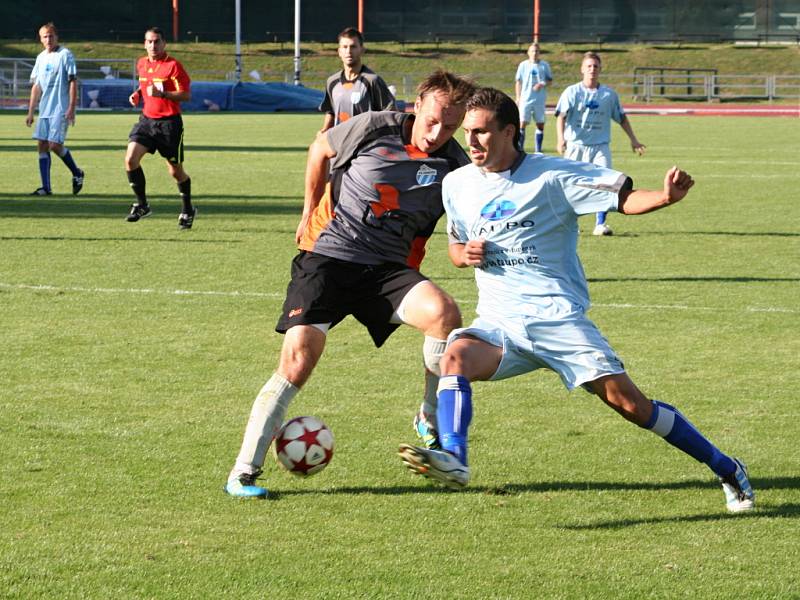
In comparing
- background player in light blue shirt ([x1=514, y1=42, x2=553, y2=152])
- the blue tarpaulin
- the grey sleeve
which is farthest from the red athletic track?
the grey sleeve

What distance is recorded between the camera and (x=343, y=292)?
18.1 feet

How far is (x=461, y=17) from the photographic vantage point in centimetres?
6662

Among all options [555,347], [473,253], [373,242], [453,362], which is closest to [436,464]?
[453,362]

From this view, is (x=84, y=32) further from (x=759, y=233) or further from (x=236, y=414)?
(x=236, y=414)

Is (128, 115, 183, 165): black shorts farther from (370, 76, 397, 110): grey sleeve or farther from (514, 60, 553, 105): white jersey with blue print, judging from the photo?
(514, 60, 553, 105): white jersey with blue print

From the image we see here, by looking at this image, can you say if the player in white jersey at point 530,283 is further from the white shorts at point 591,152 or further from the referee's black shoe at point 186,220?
the referee's black shoe at point 186,220

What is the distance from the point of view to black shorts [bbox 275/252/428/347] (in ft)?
17.8

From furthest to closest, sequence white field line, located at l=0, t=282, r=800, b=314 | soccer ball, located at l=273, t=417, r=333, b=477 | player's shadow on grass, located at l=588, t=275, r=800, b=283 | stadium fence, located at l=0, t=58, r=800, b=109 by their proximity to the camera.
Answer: stadium fence, located at l=0, t=58, r=800, b=109 → player's shadow on grass, located at l=588, t=275, r=800, b=283 → white field line, located at l=0, t=282, r=800, b=314 → soccer ball, located at l=273, t=417, r=333, b=477

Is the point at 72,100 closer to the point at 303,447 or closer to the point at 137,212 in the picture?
the point at 137,212

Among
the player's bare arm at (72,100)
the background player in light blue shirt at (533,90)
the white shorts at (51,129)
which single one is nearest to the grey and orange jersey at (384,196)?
the player's bare arm at (72,100)

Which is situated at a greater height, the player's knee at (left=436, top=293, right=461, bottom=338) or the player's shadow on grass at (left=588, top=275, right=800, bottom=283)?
the player's knee at (left=436, top=293, right=461, bottom=338)

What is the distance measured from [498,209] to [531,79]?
20.3 m

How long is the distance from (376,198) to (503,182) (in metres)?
0.77

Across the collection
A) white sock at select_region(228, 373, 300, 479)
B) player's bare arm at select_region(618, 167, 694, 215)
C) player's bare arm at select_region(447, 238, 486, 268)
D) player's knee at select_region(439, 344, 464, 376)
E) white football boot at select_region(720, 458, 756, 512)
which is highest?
player's bare arm at select_region(618, 167, 694, 215)
